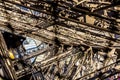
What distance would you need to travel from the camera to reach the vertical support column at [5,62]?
1295cm

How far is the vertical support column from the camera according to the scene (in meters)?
13.0

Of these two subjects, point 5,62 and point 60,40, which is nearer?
point 5,62

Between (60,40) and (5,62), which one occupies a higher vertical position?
(60,40)

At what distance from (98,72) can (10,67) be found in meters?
3.23

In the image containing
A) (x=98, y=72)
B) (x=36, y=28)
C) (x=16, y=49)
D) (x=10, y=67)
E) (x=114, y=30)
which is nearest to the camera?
(x=114, y=30)

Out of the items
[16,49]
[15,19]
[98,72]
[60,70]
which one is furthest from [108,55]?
[16,49]

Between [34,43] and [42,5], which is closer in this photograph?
[42,5]

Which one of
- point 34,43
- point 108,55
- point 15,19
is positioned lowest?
point 34,43

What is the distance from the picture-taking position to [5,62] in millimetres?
13102

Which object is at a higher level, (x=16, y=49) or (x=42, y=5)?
(x=42, y=5)

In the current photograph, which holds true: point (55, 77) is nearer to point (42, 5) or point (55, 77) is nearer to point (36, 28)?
point (36, 28)

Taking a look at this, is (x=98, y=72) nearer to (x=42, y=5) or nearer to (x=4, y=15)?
(x=42, y=5)

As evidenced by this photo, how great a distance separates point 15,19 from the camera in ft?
47.1

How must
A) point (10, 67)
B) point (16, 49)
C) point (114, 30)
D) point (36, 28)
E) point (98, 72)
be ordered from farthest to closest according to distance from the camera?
point (16, 49), point (36, 28), point (10, 67), point (98, 72), point (114, 30)
